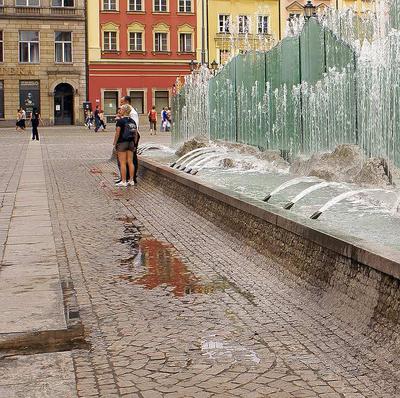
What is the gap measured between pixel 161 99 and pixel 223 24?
25.2ft

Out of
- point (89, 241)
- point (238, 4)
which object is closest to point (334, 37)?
point (89, 241)

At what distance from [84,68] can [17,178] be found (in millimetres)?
43094

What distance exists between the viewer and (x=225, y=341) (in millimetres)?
5508

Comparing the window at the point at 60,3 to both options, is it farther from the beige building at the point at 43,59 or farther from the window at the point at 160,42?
the window at the point at 160,42

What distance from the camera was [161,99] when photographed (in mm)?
63156

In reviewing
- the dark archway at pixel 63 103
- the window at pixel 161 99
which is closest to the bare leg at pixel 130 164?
the dark archway at pixel 63 103

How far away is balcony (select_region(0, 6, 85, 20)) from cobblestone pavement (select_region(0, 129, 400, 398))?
5178 centimetres

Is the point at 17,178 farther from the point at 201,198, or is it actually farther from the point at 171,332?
the point at 171,332

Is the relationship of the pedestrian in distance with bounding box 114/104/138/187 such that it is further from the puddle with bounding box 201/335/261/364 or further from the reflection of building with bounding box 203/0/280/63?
the reflection of building with bounding box 203/0/280/63

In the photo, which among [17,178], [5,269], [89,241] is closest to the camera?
[5,269]

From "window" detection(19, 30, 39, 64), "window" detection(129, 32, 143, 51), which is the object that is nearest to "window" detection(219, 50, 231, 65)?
"window" detection(129, 32, 143, 51)

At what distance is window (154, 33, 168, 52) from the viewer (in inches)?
2485

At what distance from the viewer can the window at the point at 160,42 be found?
207ft

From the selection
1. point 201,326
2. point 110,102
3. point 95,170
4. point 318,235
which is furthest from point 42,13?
point 201,326
